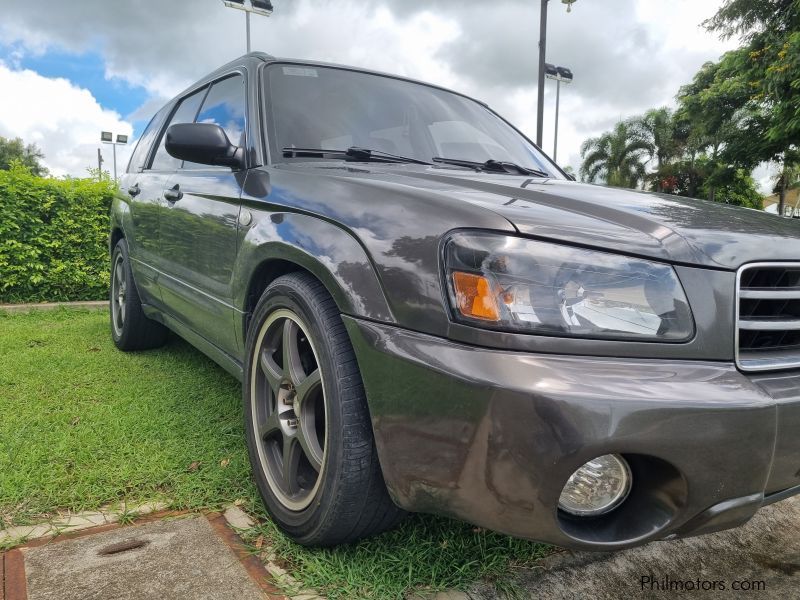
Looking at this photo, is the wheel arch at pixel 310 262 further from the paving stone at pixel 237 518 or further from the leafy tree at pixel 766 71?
the leafy tree at pixel 766 71

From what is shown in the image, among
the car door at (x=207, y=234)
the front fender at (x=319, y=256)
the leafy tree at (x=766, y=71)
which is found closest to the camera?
the front fender at (x=319, y=256)

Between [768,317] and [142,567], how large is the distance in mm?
1863

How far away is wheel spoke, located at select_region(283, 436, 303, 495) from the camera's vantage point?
6.47 feet

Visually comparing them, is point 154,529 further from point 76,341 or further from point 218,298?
point 76,341

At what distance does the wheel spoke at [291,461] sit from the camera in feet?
6.47

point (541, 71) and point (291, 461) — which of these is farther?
point (541, 71)

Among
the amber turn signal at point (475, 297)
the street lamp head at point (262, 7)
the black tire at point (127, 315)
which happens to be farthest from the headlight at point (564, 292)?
the street lamp head at point (262, 7)

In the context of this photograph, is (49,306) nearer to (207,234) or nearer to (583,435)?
(207,234)

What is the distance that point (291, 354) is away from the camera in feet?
6.49

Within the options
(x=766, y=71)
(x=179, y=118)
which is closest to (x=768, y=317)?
(x=179, y=118)

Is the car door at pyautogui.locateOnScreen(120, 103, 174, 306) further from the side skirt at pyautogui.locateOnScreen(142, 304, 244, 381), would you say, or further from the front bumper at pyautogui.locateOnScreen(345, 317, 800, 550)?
the front bumper at pyautogui.locateOnScreen(345, 317, 800, 550)

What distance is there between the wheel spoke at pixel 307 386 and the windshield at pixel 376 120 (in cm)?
97

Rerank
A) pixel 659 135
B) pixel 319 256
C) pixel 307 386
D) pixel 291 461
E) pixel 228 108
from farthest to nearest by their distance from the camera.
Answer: pixel 659 135, pixel 228 108, pixel 291 461, pixel 307 386, pixel 319 256

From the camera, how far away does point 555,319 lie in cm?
135
